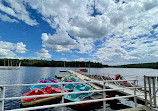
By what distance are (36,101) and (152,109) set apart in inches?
319

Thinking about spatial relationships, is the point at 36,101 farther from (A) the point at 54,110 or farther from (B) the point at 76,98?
(B) the point at 76,98

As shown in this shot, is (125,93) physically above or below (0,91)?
below

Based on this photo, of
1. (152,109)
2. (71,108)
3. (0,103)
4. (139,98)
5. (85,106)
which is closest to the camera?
(0,103)

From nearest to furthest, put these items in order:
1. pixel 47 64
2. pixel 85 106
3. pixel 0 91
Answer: pixel 0 91 < pixel 85 106 < pixel 47 64

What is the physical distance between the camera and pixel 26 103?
8422 millimetres

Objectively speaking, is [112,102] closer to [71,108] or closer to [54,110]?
[71,108]

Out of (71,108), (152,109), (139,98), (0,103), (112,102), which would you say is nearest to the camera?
(0,103)

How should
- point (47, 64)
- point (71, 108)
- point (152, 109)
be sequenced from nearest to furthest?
point (152, 109) → point (71, 108) → point (47, 64)

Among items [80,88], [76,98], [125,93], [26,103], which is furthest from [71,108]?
[125,93]

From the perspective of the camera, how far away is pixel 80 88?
28.7 feet

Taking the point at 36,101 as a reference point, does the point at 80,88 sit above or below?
above

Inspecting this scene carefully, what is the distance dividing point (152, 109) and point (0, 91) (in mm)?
4564

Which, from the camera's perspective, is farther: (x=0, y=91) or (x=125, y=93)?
(x=125, y=93)

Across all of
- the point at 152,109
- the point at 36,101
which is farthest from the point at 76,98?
the point at 152,109
